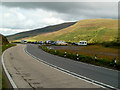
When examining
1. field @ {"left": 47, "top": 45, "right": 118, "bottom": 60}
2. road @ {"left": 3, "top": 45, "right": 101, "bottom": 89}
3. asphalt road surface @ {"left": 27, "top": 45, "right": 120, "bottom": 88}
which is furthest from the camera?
field @ {"left": 47, "top": 45, "right": 118, "bottom": 60}

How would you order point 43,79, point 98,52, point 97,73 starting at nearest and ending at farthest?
point 43,79, point 97,73, point 98,52

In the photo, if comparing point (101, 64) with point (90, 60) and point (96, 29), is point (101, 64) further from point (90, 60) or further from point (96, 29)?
point (96, 29)

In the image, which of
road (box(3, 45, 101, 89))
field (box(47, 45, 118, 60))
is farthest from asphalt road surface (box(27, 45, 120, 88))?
field (box(47, 45, 118, 60))

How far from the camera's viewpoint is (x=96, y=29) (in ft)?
454

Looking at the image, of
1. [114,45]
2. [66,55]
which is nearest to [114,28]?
[114,45]

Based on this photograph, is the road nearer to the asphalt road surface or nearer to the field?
the asphalt road surface

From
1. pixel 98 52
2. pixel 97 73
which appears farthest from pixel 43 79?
pixel 98 52

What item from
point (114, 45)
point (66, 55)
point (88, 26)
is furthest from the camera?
point (88, 26)

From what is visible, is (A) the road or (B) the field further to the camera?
(B) the field

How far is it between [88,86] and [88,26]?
475 ft

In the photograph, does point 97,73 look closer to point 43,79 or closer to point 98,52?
point 43,79

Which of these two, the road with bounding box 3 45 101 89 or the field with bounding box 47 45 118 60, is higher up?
the road with bounding box 3 45 101 89

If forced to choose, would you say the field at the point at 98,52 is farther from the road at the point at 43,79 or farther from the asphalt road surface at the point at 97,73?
the road at the point at 43,79

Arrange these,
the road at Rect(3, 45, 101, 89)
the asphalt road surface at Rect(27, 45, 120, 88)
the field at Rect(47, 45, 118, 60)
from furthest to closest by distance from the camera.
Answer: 1. the field at Rect(47, 45, 118, 60)
2. the asphalt road surface at Rect(27, 45, 120, 88)
3. the road at Rect(3, 45, 101, 89)
